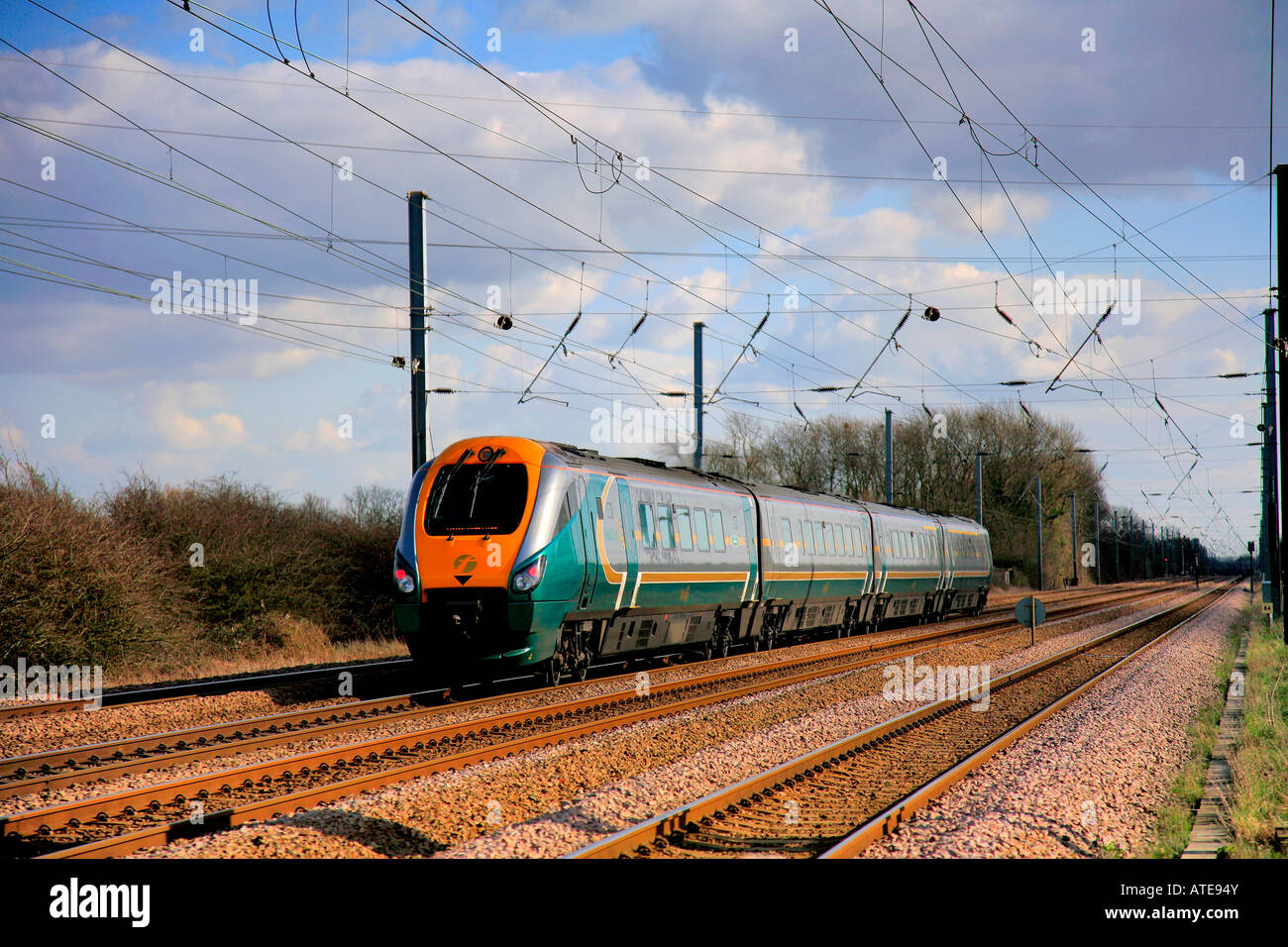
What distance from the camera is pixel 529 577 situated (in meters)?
13.6

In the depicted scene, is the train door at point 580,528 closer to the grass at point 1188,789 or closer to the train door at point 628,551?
the train door at point 628,551

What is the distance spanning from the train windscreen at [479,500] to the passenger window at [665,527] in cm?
329

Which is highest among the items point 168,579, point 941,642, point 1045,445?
point 1045,445

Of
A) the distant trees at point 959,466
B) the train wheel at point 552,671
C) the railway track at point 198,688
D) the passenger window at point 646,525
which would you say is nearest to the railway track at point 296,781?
the train wheel at point 552,671

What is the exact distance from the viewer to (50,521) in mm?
17094

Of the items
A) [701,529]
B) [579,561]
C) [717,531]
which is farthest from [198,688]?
[717,531]

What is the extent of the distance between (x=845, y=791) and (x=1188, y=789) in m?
2.88

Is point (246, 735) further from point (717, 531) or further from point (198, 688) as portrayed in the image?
point (717, 531)

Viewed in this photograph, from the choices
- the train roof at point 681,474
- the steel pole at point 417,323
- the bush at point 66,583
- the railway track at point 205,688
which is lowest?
the railway track at point 205,688

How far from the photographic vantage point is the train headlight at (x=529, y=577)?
13.5 m

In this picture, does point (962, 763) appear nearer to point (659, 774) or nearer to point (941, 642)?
point (659, 774)

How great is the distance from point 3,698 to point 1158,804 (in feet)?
43.1
